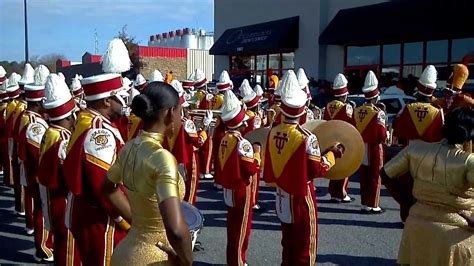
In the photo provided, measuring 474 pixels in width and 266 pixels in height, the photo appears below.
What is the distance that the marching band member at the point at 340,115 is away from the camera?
9469 mm

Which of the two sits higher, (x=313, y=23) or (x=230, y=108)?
(x=313, y=23)

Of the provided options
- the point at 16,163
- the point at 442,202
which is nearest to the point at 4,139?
the point at 16,163

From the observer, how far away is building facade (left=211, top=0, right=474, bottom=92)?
18250mm

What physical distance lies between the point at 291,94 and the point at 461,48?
599 inches

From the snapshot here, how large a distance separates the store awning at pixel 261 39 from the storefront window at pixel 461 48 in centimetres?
759

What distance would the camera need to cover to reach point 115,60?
4.47 meters

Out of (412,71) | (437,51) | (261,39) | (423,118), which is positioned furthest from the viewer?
(261,39)

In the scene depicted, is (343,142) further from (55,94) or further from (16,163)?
(16,163)

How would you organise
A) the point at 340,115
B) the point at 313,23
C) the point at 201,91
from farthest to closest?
the point at 313,23 → the point at 201,91 → the point at 340,115

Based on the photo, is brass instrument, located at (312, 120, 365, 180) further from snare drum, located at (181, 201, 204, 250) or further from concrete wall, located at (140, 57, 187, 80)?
concrete wall, located at (140, 57, 187, 80)

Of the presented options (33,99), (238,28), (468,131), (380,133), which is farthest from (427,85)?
(238,28)

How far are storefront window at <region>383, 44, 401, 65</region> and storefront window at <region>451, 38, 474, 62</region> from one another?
2.47 m

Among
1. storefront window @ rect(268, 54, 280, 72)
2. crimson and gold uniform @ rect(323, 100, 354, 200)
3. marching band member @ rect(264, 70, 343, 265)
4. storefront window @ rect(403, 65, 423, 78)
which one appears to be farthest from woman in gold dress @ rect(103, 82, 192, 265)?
storefront window @ rect(268, 54, 280, 72)

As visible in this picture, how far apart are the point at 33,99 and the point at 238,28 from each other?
23272 mm
